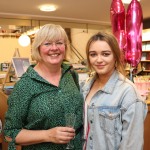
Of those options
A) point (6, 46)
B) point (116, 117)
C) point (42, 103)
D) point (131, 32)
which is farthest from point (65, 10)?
point (116, 117)

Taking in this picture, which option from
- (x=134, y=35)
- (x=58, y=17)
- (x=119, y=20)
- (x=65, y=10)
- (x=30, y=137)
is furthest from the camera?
(x=58, y=17)

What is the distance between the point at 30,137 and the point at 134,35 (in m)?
1.74

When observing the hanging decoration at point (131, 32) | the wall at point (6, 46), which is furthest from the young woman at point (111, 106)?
the wall at point (6, 46)

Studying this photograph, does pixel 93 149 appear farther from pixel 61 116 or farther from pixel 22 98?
pixel 22 98

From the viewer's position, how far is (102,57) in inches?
54.4

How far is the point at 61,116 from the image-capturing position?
1.42 meters

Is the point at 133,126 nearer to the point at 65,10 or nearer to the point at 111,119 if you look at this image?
the point at 111,119

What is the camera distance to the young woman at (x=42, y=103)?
4.51ft

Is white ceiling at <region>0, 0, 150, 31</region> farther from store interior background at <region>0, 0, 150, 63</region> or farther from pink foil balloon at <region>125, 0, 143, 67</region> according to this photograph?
pink foil balloon at <region>125, 0, 143, 67</region>

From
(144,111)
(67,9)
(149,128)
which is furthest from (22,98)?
(67,9)

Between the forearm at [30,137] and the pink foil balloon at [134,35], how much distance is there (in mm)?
1571

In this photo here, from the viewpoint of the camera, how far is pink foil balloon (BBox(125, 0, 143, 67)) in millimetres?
2609

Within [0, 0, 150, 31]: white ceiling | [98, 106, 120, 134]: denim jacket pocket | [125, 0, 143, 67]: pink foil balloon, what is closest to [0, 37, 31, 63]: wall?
[0, 0, 150, 31]: white ceiling

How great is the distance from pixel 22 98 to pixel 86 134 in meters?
0.45
